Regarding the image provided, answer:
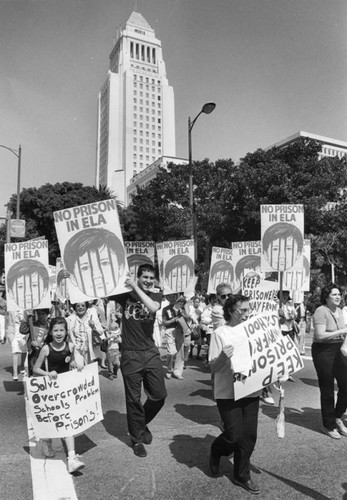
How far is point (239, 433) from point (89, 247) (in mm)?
2482

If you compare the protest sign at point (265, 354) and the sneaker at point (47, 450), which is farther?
the sneaker at point (47, 450)

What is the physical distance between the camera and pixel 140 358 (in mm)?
4598

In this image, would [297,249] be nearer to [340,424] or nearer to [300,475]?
[340,424]

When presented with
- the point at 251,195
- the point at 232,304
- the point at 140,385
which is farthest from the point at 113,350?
the point at 251,195

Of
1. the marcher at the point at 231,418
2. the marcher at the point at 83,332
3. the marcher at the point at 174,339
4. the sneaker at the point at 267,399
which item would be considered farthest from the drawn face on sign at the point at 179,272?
the marcher at the point at 231,418

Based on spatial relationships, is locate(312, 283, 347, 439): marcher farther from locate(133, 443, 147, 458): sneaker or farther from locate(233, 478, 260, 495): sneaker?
locate(133, 443, 147, 458): sneaker

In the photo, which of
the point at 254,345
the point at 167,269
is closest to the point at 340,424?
the point at 254,345

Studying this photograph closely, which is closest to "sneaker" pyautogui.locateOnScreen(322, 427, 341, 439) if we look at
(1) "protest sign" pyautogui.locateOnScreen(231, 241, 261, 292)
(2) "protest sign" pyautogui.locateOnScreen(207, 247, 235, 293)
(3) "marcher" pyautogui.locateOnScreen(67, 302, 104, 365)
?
(3) "marcher" pyautogui.locateOnScreen(67, 302, 104, 365)

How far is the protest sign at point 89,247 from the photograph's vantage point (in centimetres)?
498

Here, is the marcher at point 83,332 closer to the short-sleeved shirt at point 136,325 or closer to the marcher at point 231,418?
the short-sleeved shirt at point 136,325

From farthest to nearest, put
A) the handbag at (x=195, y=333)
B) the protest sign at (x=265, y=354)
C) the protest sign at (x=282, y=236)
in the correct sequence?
the handbag at (x=195, y=333) → the protest sign at (x=282, y=236) → the protest sign at (x=265, y=354)

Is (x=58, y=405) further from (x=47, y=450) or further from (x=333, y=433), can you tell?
(x=333, y=433)

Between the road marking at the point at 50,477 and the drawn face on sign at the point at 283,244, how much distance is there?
537 cm

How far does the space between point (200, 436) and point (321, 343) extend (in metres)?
1.71
